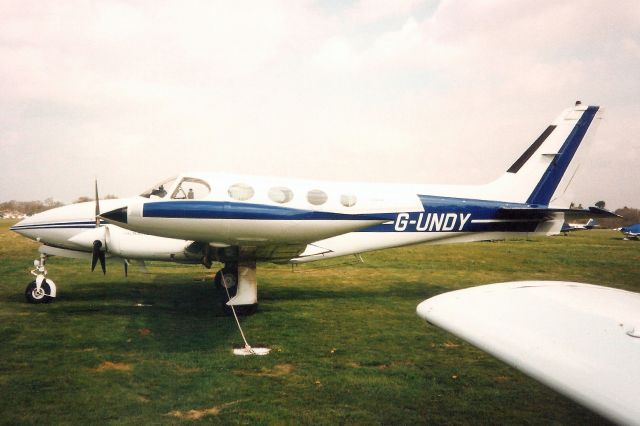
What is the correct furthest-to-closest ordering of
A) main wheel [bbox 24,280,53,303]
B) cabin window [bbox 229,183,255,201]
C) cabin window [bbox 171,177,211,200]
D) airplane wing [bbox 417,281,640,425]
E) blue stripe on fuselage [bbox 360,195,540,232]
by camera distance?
blue stripe on fuselage [bbox 360,195,540,232], main wheel [bbox 24,280,53,303], cabin window [bbox 171,177,211,200], cabin window [bbox 229,183,255,201], airplane wing [bbox 417,281,640,425]

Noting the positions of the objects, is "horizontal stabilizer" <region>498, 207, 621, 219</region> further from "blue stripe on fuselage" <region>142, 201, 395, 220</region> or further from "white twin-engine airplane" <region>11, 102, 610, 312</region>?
"blue stripe on fuselage" <region>142, 201, 395, 220</region>

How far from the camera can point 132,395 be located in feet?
16.0

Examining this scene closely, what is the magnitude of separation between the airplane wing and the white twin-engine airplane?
4.36 m

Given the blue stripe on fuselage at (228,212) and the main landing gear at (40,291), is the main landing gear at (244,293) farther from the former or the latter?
the main landing gear at (40,291)

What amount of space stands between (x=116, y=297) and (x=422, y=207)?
811 cm

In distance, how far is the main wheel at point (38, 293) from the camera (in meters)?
9.38

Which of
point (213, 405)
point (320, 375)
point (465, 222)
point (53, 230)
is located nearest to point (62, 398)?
point (213, 405)

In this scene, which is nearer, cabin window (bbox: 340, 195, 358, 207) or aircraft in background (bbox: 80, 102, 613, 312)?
aircraft in background (bbox: 80, 102, 613, 312)

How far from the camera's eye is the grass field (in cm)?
455

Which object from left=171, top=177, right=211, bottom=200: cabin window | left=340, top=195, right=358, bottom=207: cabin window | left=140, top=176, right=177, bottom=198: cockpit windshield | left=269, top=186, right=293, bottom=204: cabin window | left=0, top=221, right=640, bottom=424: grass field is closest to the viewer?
left=0, top=221, right=640, bottom=424: grass field

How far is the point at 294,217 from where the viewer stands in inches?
293

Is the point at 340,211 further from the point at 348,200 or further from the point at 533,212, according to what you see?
the point at 533,212

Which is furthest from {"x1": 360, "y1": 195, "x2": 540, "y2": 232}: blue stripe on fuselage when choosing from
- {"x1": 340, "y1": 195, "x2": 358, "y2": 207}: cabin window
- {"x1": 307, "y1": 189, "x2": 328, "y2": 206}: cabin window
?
{"x1": 307, "y1": 189, "x2": 328, "y2": 206}: cabin window

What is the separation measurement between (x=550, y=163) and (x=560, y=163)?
0.97 ft
